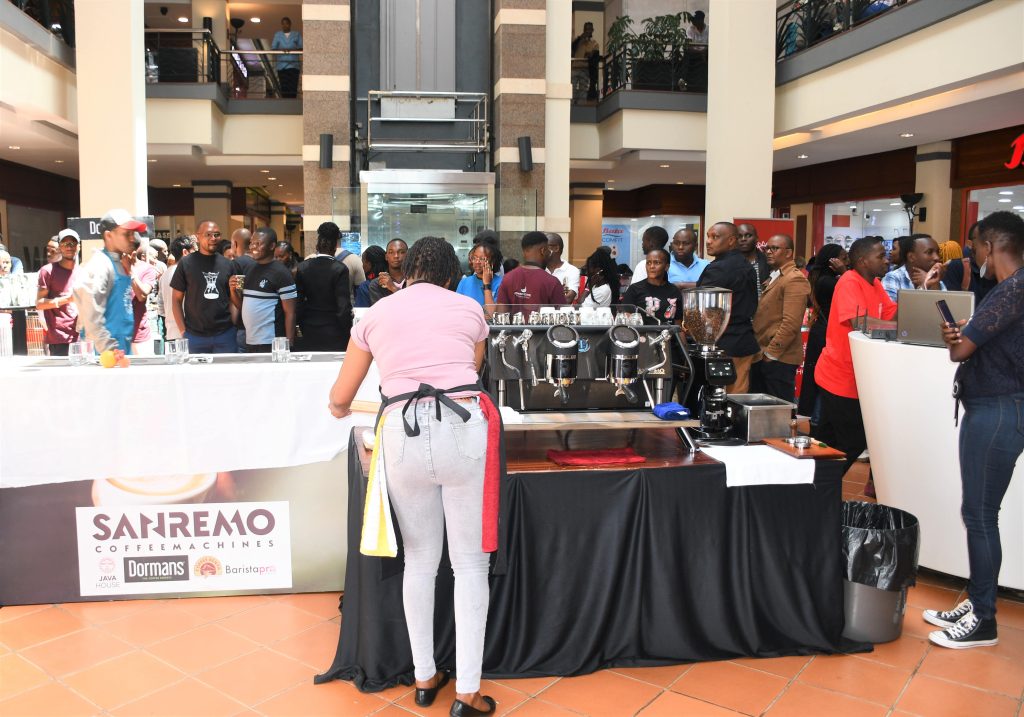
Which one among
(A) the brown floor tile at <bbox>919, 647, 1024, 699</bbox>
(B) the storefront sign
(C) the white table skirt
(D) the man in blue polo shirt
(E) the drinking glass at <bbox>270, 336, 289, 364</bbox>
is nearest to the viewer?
(A) the brown floor tile at <bbox>919, 647, 1024, 699</bbox>

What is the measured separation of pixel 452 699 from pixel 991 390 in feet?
6.99

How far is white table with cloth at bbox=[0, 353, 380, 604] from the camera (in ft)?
11.3

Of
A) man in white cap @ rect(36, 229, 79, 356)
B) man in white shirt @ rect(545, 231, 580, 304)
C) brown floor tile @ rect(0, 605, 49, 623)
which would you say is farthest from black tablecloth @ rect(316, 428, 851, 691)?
man in white cap @ rect(36, 229, 79, 356)

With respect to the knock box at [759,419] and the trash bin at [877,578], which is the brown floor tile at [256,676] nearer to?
the knock box at [759,419]

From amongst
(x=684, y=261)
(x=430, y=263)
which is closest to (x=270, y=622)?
(x=430, y=263)

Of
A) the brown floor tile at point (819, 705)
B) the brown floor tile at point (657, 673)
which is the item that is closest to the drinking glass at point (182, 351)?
the brown floor tile at point (657, 673)

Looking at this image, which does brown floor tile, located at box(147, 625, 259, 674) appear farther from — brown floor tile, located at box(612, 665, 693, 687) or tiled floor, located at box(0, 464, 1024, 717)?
brown floor tile, located at box(612, 665, 693, 687)

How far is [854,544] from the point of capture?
3.09 m

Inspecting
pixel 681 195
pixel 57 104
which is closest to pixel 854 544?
pixel 57 104

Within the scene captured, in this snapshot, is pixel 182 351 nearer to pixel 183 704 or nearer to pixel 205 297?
pixel 205 297

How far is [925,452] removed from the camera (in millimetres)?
3670

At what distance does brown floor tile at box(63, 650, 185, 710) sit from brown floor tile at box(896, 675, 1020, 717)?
8.10 feet

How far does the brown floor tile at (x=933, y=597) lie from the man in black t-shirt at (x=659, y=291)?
6.35 ft

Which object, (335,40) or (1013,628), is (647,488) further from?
(335,40)
